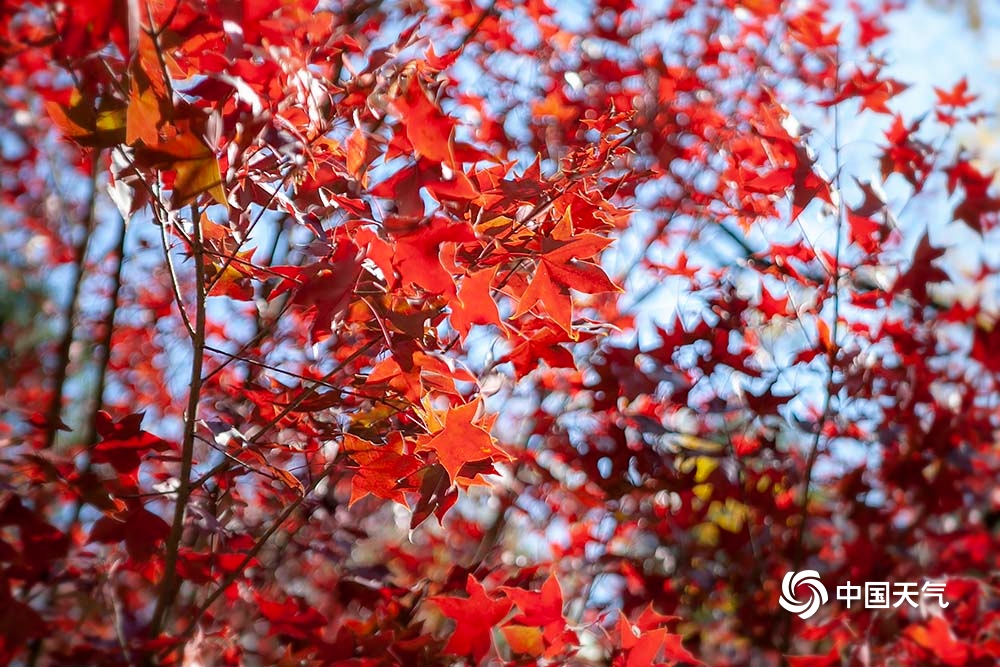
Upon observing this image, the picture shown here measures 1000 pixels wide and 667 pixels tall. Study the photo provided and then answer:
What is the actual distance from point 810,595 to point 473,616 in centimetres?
134

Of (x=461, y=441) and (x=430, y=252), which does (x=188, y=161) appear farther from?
(x=461, y=441)

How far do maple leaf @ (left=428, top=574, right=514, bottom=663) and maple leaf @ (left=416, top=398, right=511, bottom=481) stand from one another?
0.25 meters

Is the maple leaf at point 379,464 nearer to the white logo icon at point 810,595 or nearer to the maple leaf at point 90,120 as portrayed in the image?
the maple leaf at point 90,120

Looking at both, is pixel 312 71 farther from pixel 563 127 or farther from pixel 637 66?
pixel 637 66

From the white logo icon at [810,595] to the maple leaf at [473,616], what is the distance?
108 centimetres

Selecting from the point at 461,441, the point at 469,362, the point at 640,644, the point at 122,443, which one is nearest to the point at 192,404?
the point at 122,443

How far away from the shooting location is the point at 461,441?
127cm

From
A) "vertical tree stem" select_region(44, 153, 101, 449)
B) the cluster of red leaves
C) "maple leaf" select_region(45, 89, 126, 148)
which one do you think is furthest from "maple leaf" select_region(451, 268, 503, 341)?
"vertical tree stem" select_region(44, 153, 101, 449)

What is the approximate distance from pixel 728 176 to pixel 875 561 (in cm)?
124

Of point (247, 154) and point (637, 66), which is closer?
point (247, 154)

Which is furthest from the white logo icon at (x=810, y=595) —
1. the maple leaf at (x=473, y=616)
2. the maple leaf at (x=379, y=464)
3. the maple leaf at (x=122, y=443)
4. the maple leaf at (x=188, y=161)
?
the maple leaf at (x=188, y=161)

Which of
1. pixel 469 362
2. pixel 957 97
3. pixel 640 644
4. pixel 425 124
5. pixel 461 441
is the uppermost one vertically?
pixel 957 97

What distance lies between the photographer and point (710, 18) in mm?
3277

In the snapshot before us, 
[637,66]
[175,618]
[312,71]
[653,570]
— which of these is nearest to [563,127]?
[637,66]
